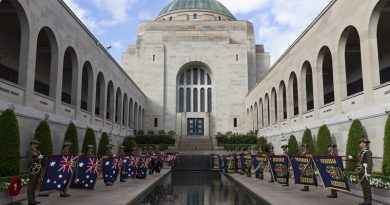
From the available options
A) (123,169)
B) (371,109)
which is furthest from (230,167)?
(371,109)

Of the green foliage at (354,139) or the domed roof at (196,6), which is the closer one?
the green foliage at (354,139)

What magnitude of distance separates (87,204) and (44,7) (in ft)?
35.6

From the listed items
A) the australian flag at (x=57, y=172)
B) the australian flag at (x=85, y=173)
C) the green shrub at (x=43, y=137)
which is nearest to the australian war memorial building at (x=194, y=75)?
the green shrub at (x=43, y=137)

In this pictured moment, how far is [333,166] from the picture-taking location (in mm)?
11969

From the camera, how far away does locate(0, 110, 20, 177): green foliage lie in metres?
12.1

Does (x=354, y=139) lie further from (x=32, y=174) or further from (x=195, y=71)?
(x=195, y=71)

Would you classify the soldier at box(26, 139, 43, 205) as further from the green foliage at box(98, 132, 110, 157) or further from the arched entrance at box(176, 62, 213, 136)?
the arched entrance at box(176, 62, 213, 136)

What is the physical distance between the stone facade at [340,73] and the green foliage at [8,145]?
13612 mm

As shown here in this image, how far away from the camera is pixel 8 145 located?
1236cm

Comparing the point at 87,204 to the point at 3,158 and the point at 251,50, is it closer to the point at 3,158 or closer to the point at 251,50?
the point at 3,158

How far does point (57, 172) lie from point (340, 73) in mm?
14414

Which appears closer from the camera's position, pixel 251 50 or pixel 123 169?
pixel 123 169

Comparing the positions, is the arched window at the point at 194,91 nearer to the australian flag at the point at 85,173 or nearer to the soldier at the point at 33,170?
the australian flag at the point at 85,173

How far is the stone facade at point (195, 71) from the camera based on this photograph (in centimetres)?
5122
